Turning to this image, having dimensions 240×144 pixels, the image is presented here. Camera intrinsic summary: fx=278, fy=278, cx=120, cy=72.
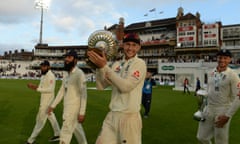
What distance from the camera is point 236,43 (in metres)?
66.9

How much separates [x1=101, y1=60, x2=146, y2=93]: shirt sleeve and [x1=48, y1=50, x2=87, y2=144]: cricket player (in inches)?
97.1

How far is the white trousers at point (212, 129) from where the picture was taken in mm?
4805

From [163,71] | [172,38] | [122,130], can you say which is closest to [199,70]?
[163,71]

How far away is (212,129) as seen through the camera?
5.05 metres

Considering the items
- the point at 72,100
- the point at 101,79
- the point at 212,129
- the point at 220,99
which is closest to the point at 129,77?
the point at 101,79

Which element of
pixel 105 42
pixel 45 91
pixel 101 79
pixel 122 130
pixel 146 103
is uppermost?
pixel 105 42

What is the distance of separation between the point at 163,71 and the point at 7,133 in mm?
33701

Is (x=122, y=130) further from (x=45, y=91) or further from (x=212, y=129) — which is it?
(x=45, y=91)

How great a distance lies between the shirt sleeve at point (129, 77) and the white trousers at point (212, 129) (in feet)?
6.76

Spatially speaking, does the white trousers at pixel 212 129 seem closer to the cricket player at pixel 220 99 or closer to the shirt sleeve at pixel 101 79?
the cricket player at pixel 220 99

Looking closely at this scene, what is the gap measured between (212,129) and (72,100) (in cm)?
278

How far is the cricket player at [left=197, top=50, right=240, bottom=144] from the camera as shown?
477 centimetres

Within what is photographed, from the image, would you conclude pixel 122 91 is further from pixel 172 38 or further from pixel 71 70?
pixel 172 38

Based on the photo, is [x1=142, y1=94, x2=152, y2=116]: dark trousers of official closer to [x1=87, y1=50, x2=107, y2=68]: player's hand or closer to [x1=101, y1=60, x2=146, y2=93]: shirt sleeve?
[x1=101, y1=60, x2=146, y2=93]: shirt sleeve
